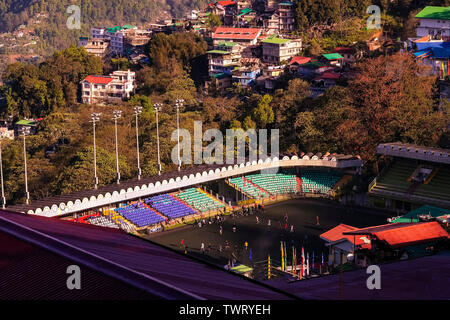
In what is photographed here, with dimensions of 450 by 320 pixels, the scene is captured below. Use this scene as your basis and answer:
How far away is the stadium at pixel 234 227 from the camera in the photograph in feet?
53.6

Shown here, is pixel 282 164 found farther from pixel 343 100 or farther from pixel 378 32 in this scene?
pixel 378 32

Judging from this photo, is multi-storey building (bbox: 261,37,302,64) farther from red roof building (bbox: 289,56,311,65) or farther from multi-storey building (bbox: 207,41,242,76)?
multi-storey building (bbox: 207,41,242,76)

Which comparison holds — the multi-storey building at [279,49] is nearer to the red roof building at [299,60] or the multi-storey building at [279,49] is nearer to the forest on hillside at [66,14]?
the red roof building at [299,60]

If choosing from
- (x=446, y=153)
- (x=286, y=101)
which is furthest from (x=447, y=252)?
(x=286, y=101)

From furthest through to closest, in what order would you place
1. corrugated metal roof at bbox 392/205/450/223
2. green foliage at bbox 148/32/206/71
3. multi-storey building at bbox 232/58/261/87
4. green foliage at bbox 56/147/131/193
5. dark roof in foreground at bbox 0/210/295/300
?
1. green foliage at bbox 148/32/206/71
2. multi-storey building at bbox 232/58/261/87
3. green foliage at bbox 56/147/131/193
4. corrugated metal roof at bbox 392/205/450/223
5. dark roof in foreground at bbox 0/210/295/300

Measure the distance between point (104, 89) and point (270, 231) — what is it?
43920 millimetres

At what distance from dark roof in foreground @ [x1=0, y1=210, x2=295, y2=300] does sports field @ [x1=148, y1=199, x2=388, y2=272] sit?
1191 cm

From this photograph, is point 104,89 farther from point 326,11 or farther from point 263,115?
point 263,115

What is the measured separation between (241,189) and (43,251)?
25960 mm

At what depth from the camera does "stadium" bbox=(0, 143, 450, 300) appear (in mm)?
16344

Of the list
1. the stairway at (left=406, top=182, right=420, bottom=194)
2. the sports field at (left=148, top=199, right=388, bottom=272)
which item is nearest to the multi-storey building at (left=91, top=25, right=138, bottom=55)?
the sports field at (left=148, top=199, right=388, bottom=272)

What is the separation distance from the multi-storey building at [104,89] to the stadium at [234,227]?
34.1 meters

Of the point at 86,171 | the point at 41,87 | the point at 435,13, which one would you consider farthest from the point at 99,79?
the point at 86,171

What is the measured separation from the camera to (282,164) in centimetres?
4453
